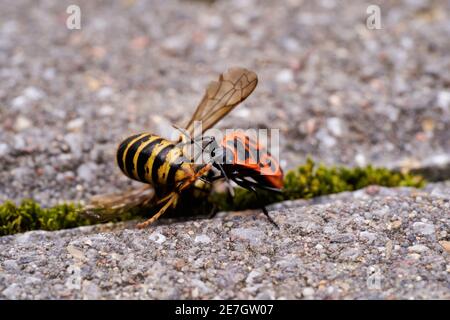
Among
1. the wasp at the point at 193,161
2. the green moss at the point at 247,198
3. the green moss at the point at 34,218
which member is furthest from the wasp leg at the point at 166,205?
the green moss at the point at 34,218

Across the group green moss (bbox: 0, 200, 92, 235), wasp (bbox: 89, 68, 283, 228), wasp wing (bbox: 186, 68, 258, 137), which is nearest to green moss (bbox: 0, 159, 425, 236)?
green moss (bbox: 0, 200, 92, 235)

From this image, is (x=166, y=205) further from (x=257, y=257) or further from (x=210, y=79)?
(x=210, y=79)

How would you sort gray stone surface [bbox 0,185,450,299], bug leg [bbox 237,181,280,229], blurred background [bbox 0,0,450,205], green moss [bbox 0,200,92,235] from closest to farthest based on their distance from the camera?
gray stone surface [bbox 0,185,450,299] < bug leg [bbox 237,181,280,229] < green moss [bbox 0,200,92,235] < blurred background [bbox 0,0,450,205]

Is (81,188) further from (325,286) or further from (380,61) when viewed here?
(380,61)

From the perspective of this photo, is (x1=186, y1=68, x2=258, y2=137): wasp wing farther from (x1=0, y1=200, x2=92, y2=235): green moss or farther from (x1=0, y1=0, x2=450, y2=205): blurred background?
(x1=0, y1=200, x2=92, y2=235): green moss

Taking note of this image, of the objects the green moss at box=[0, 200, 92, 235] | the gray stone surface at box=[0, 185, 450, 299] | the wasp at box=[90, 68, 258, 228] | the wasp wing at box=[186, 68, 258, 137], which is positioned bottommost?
the gray stone surface at box=[0, 185, 450, 299]

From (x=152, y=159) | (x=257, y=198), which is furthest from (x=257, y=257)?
(x=152, y=159)
